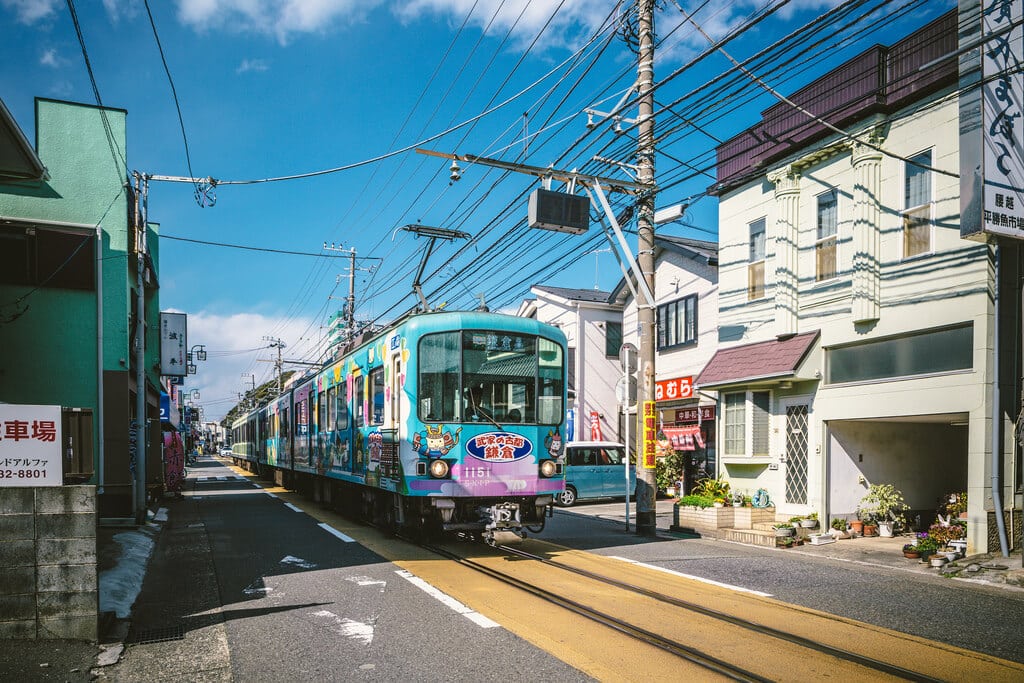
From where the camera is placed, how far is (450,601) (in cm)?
746

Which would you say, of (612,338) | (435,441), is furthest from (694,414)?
(435,441)

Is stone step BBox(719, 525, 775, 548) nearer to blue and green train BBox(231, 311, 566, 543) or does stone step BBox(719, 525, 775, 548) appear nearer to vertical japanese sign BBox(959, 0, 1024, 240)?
blue and green train BBox(231, 311, 566, 543)

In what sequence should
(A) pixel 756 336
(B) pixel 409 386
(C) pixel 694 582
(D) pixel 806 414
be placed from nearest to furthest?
1. (C) pixel 694 582
2. (B) pixel 409 386
3. (D) pixel 806 414
4. (A) pixel 756 336

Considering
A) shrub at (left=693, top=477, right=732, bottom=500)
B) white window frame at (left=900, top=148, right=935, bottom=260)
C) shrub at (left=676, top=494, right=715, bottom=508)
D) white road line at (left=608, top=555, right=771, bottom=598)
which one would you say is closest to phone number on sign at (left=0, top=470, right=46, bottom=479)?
white road line at (left=608, top=555, right=771, bottom=598)

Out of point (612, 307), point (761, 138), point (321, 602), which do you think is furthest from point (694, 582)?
point (612, 307)

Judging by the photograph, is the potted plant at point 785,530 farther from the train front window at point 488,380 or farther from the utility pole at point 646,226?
the train front window at point 488,380

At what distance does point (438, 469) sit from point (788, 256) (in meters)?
8.37

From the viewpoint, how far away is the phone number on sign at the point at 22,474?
19.6 feet

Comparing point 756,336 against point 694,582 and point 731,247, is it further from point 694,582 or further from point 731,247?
point 694,582

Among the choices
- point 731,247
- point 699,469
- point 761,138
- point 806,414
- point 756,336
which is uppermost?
point 761,138

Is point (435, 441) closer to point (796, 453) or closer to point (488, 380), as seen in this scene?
point (488, 380)

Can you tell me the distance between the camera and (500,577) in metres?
8.87

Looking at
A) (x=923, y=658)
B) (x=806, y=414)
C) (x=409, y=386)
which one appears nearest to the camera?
(x=923, y=658)

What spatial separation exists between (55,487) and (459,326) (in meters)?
5.51
